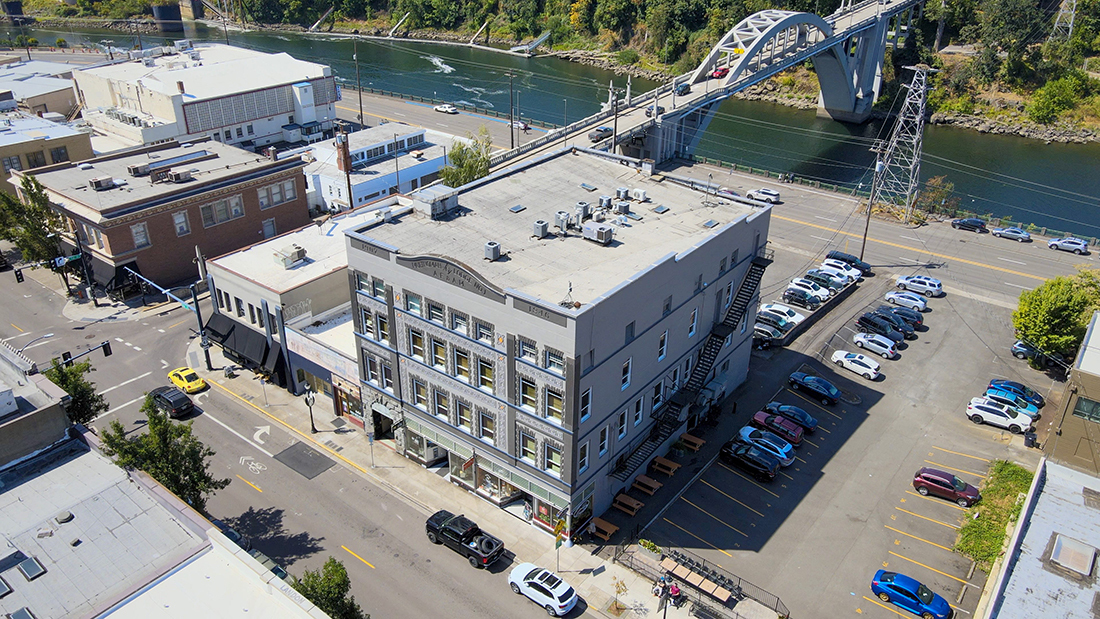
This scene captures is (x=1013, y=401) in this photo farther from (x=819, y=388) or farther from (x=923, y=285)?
→ (x=923, y=285)

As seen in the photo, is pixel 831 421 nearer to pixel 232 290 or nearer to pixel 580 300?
pixel 580 300

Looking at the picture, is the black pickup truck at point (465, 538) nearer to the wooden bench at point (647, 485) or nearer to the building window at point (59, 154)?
the wooden bench at point (647, 485)

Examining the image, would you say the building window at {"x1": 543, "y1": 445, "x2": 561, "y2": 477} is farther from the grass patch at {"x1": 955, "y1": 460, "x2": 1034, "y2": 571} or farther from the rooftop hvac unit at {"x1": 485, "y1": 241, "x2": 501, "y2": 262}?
the grass patch at {"x1": 955, "y1": 460, "x2": 1034, "y2": 571}

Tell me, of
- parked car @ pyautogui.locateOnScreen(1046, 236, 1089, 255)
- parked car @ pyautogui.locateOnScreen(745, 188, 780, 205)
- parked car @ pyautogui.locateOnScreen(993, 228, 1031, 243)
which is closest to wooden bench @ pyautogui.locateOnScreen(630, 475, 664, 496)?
parked car @ pyautogui.locateOnScreen(745, 188, 780, 205)

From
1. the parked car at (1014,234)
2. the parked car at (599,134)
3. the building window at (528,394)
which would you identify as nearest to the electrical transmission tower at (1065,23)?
the parked car at (1014,234)

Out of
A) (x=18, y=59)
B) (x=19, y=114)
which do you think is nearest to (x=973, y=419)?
(x=19, y=114)

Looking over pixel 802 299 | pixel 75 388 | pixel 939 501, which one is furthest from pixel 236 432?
pixel 802 299
